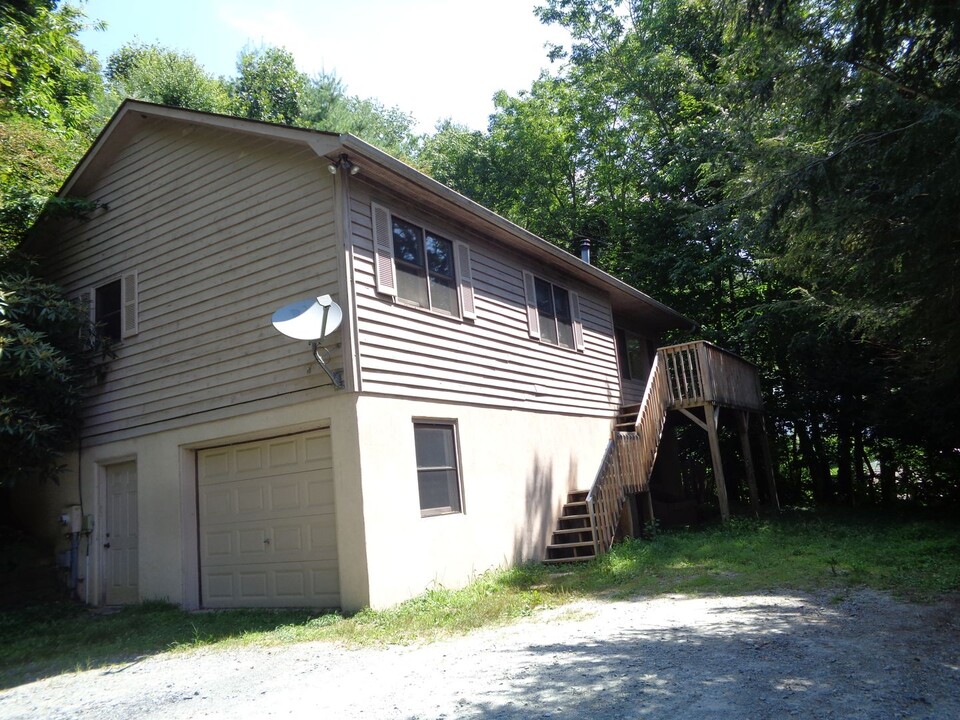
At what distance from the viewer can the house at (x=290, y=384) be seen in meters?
8.48

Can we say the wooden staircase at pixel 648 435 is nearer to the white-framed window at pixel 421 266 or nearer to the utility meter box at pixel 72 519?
the white-framed window at pixel 421 266

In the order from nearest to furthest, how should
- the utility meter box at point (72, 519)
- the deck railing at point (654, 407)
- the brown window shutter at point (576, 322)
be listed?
1. the utility meter box at point (72, 519)
2. the deck railing at point (654, 407)
3. the brown window shutter at point (576, 322)

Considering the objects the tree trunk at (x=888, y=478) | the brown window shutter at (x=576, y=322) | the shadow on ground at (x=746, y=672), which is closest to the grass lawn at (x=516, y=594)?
the shadow on ground at (x=746, y=672)

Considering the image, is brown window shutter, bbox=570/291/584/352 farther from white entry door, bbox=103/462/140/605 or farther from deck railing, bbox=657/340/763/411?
white entry door, bbox=103/462/140/605

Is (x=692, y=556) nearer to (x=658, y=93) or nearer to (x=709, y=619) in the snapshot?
(x=709, y=619)

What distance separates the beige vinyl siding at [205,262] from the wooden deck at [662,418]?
5.32 metres

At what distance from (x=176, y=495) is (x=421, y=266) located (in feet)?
14.8

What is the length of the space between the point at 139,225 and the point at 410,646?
25.8 ft

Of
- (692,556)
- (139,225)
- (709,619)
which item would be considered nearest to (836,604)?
(709,619)

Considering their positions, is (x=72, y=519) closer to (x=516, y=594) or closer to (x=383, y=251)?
(x=383, y=251)

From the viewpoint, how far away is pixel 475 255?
1121 centimetres

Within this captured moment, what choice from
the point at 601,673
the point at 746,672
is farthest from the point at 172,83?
the point at 746,672

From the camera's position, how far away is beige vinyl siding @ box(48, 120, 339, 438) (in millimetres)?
8852

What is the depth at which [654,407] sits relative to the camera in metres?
13.7
